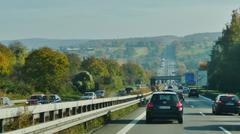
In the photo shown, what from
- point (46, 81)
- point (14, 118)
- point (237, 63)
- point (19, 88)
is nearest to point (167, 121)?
point (14, 118)

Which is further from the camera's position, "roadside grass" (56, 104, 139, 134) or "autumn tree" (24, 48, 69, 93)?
"autumn tree" (24, 48, 69, 93)

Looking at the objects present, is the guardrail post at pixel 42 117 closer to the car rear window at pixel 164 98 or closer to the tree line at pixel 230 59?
the car rear window at pixel 164 98

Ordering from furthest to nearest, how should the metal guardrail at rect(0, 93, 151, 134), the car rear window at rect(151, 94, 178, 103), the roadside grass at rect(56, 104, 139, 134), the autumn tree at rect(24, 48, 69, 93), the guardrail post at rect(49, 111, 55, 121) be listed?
the autumn tree at rect(24, 48, 69, 93), the car rear window at rect(151, 94, 178, 103), the roadside grass at rect(56, 104, 139, 134), the guardrail post at rect(49, 111, 55, 121), the metal guardrail at rect(0, 93, 151, 134)

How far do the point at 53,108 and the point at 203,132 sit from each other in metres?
7.89

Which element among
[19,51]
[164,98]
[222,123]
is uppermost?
[19,51]

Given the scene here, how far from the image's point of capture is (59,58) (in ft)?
388

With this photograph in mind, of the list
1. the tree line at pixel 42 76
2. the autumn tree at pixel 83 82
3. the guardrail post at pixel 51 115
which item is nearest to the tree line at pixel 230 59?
the autumn tree at pixel 83 82

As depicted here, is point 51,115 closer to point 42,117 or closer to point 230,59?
point 42,117

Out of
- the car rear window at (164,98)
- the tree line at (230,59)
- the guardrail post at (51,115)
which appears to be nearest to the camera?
the guardrail post at (51,115)

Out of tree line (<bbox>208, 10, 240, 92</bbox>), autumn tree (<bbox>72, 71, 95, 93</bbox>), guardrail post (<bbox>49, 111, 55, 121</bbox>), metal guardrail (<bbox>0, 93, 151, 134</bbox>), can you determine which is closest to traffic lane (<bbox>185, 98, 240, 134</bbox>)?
metal guardrail (<bbox>0, 93, 151, 134</bbox>)

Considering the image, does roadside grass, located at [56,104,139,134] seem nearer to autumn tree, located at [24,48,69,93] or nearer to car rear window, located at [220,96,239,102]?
car rear window, located at [220,96,239,102]

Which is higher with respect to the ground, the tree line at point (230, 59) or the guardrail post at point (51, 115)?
the tree line at point (230, 59)

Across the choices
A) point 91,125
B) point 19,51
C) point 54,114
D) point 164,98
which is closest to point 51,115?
point 54,114

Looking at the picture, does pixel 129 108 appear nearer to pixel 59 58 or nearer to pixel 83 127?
pixel 83 127
